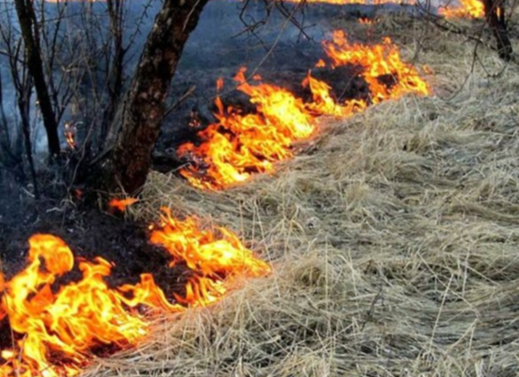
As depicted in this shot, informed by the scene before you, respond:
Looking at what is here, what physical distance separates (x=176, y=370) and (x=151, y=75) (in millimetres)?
1813

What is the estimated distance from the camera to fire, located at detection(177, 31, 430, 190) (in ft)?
16.9

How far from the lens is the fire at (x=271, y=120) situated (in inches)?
202

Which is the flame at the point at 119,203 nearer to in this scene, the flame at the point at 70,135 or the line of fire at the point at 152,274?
the line of fire at the point at 152,274

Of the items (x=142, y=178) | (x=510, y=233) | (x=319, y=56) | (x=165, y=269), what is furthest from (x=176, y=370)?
(x=319, y=56)

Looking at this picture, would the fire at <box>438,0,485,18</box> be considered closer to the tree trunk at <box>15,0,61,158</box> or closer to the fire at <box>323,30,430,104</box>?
the fire at <box>323,30,430,104</box>

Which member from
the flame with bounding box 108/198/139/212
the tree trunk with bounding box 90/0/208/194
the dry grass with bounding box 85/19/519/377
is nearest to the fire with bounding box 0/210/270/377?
the dry grass with bounding box 85/19/519/377

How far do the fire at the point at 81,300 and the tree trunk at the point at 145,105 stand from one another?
0.48 m

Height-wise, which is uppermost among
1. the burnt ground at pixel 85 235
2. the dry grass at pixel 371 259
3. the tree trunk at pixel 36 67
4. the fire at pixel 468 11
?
the tree trunk at pixel 36 67

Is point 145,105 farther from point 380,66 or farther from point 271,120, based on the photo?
point 380,66

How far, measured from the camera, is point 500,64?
7.79 m

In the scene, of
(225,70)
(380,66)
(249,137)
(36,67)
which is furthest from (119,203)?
(380,66)

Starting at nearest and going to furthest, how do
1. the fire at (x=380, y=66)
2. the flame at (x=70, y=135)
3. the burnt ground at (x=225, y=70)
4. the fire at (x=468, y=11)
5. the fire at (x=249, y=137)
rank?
the flame at (x=70, y=135) → the fire at (x=249, y=137) → the burnt ground at (x=225, y=70) → the fire at (x=380, y=66) → the fire at (x=468, y=11)

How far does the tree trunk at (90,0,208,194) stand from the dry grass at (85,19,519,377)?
12.0 inches

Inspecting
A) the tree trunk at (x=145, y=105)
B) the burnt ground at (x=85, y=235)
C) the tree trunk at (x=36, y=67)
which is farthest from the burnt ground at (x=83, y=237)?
Answer: the tree trunk at (x=36, y=67)
